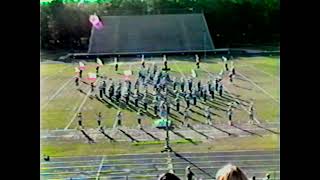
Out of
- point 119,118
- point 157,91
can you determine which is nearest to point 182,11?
point 157,91

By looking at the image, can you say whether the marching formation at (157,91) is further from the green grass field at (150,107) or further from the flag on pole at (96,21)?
the flag on pole at (96,21)

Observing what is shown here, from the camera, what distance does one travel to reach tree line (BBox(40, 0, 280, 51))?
1.81m

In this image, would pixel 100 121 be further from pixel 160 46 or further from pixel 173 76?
pixel 160 46

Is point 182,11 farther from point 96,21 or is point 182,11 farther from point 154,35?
point 96,21

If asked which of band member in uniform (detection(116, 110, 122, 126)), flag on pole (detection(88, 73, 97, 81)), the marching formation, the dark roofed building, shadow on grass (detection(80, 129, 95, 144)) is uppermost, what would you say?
the dark roofed building

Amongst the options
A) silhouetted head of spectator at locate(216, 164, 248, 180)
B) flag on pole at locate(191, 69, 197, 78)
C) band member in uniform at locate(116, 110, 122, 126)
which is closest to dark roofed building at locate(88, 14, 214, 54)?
flag on pole at locate(191, 69, 197, 78)

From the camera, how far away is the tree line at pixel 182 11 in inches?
71.2

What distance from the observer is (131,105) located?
9.70 feet

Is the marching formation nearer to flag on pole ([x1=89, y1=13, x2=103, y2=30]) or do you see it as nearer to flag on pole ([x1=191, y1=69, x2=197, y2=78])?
flag on pole ([x1=191, y1=69, x2=197, y2=78])

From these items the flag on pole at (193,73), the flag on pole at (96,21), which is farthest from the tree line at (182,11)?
the flag on pole at (193,73)

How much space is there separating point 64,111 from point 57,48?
23.7 inches

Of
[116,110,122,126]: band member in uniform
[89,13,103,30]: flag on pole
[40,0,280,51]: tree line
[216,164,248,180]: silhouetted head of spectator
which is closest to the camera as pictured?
[216,164,248,180]: silhouetted head of spectator

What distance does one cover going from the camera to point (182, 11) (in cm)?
212
